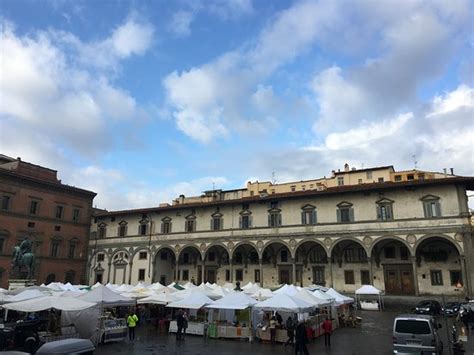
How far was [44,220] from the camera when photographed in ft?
138

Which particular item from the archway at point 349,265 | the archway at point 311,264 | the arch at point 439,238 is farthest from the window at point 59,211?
the arch at point 439,238

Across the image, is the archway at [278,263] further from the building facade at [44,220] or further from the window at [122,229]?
the building facade at [44,220]

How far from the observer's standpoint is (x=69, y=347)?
796cm

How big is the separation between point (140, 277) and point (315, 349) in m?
31.4

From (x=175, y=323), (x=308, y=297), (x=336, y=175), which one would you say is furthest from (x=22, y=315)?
(x=336, y=175)

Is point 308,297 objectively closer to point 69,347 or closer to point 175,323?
point 175,323

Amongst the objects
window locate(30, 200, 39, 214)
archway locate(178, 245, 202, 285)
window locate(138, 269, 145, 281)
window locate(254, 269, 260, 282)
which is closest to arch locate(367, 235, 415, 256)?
window locate(254, 269, 260, 282)

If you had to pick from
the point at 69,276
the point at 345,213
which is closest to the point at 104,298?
the point at 345,213

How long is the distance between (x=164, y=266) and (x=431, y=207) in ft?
90.2

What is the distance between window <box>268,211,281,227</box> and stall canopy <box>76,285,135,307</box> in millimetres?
21480

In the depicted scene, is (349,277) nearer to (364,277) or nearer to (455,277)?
(364,277)

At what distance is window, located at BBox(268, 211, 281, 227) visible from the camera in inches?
1435

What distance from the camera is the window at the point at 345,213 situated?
33375mm

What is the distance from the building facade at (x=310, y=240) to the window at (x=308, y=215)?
0.29 feet
